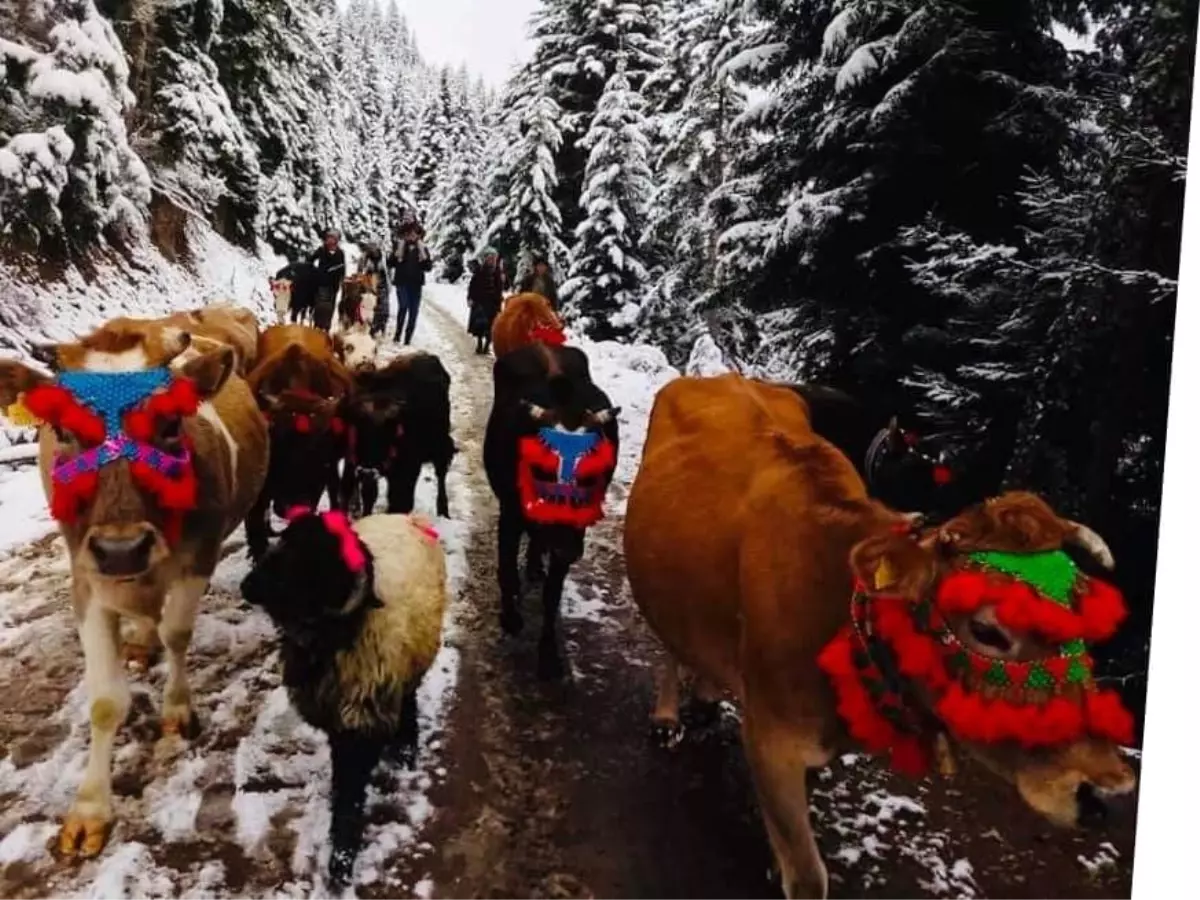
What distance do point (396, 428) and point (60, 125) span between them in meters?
2.07

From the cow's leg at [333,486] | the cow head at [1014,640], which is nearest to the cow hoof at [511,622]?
the cow's leg at [333,486]

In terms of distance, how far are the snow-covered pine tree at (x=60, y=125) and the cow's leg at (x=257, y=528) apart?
1.53 meters

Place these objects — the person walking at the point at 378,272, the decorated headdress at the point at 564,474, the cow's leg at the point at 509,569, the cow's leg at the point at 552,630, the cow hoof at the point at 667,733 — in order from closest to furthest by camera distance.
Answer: the cow hoof at the point at 667,733, the decorated headdress at the point at 564,474, the cow's leg at the point at 552,630, the cow's leg at the point at 509,569, the person walking at the point at 378,272

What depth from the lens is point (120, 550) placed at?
2.23 m

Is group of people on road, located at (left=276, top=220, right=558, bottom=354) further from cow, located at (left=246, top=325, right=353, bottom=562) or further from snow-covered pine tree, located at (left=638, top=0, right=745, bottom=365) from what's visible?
snow-covered pine tree, located at (left=638, top=0, right=745, bottom=365)

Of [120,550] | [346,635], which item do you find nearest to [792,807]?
[346,635]

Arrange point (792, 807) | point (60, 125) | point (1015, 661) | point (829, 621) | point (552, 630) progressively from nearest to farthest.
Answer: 1. point (1015, 661)
2. point (829, 621)
3. point (792, 807)
4. point (60, 125)
5. point (552, 630)

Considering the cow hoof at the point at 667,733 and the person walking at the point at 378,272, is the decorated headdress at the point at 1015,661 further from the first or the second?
the person walking at the point at 378,272

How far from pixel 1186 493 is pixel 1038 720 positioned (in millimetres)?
1350

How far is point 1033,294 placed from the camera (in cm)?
300

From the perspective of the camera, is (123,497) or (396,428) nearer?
(123,497)

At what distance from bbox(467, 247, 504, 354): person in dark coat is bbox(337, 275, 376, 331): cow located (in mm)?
575

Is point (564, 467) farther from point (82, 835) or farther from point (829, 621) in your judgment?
point (82, 835)

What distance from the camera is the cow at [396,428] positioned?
4.36 metres
